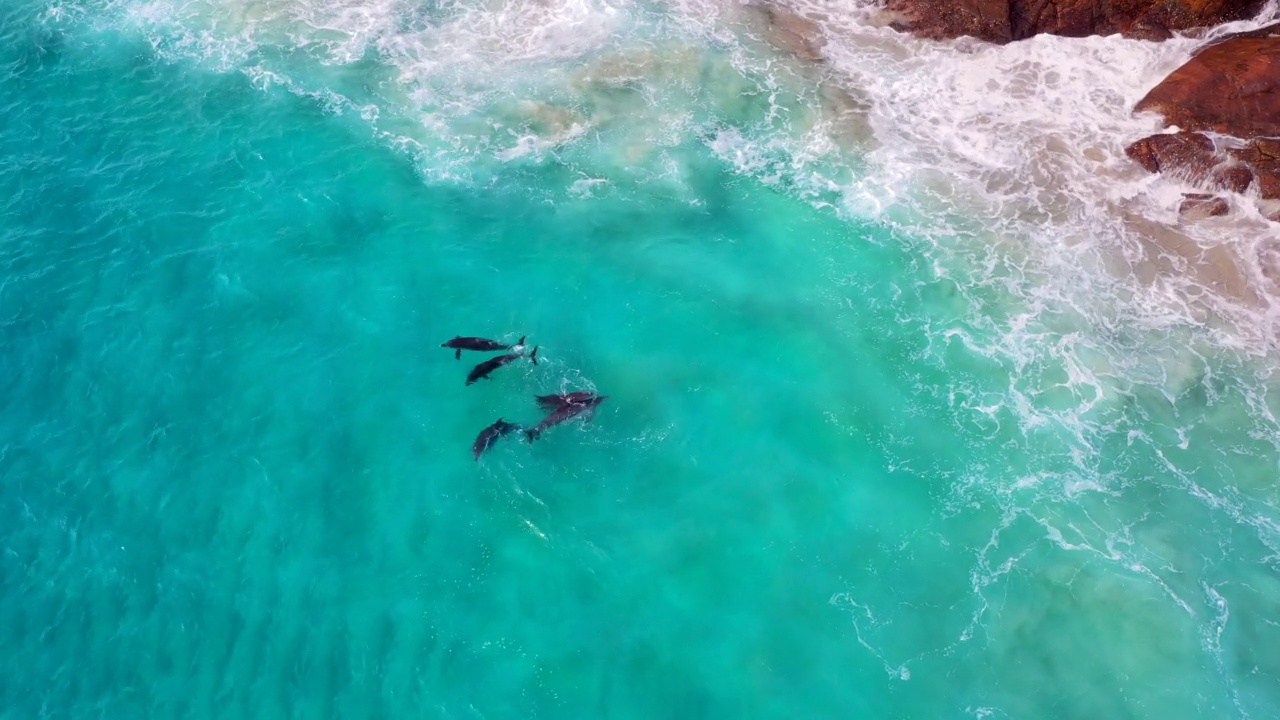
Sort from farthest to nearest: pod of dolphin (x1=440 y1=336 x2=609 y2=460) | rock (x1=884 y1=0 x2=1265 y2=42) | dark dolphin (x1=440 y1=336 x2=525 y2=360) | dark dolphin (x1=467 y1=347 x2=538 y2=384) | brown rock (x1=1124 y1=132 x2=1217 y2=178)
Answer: rock (x1=884 y1=0 x2=1265 y2=42) → brown rock (x1=1124 y1=132 x2=1217 y2=178) → dark dolphin (x1=440 y1=336 x2=525 y2=360) → dark dolphin (x1=467 y1=347 x2=538 y2=384) → pod of dolphin (x1=440 y1=336 x2=609 y2=460)

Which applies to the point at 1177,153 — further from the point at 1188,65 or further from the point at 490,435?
the point at 490,435

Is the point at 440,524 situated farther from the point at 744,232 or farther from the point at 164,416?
the point at 744,232

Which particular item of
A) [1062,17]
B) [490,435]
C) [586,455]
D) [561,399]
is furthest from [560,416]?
[1062,17]

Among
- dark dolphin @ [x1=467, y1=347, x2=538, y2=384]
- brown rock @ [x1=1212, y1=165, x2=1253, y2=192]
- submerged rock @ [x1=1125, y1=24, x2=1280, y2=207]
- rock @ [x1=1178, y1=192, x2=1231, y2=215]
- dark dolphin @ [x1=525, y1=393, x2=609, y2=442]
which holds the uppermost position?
submerged rock @ [x1=1125, y1=24, x2=1280, y2=207]

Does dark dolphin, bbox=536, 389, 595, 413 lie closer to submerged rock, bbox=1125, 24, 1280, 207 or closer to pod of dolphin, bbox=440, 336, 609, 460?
pod of dolphin, bbox=440, 336, 609, 460

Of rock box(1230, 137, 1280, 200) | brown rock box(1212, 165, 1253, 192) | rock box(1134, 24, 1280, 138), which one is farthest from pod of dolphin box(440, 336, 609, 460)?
rock box(1230, 137, 1280, 200)

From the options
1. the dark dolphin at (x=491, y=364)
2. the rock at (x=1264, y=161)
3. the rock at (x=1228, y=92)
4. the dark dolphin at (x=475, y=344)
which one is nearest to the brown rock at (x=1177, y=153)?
the rock at (x=1228, y=92)
